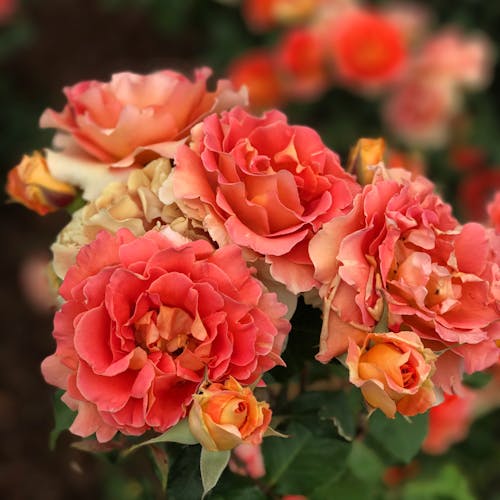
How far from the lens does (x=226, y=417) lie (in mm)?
676

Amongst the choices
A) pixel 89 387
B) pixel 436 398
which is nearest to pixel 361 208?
pixel 436 398

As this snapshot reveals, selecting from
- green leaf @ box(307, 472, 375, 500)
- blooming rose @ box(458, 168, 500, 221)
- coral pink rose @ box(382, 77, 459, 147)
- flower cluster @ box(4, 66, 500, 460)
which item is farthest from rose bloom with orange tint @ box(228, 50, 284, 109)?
flower cluster @ box(4, 66, 500, 460)

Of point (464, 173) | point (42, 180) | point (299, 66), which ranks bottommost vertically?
point (464, 173)

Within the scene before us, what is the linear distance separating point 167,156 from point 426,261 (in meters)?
0.26

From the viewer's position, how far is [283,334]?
0.74m

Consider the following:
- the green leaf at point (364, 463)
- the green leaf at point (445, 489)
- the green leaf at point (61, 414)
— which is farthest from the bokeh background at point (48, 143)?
the green leaf at point (61, 414)

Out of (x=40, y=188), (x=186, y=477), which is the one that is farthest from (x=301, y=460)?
(x=40, y=188)

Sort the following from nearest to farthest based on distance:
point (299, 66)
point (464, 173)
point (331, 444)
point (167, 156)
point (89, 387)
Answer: point (89, 387), point (167, 156), point (331, 444), point (299, 66), point (464, 173)

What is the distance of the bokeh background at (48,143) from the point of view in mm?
2225

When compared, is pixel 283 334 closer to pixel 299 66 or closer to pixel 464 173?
pixel 299 66

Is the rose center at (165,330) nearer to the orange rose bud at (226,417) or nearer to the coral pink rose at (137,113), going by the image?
the orange rose bud at (226,417)

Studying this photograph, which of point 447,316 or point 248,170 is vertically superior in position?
point 248,170

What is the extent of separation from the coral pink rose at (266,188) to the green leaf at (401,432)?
28 cm

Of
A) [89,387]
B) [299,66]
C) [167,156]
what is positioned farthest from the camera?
[299,66]
